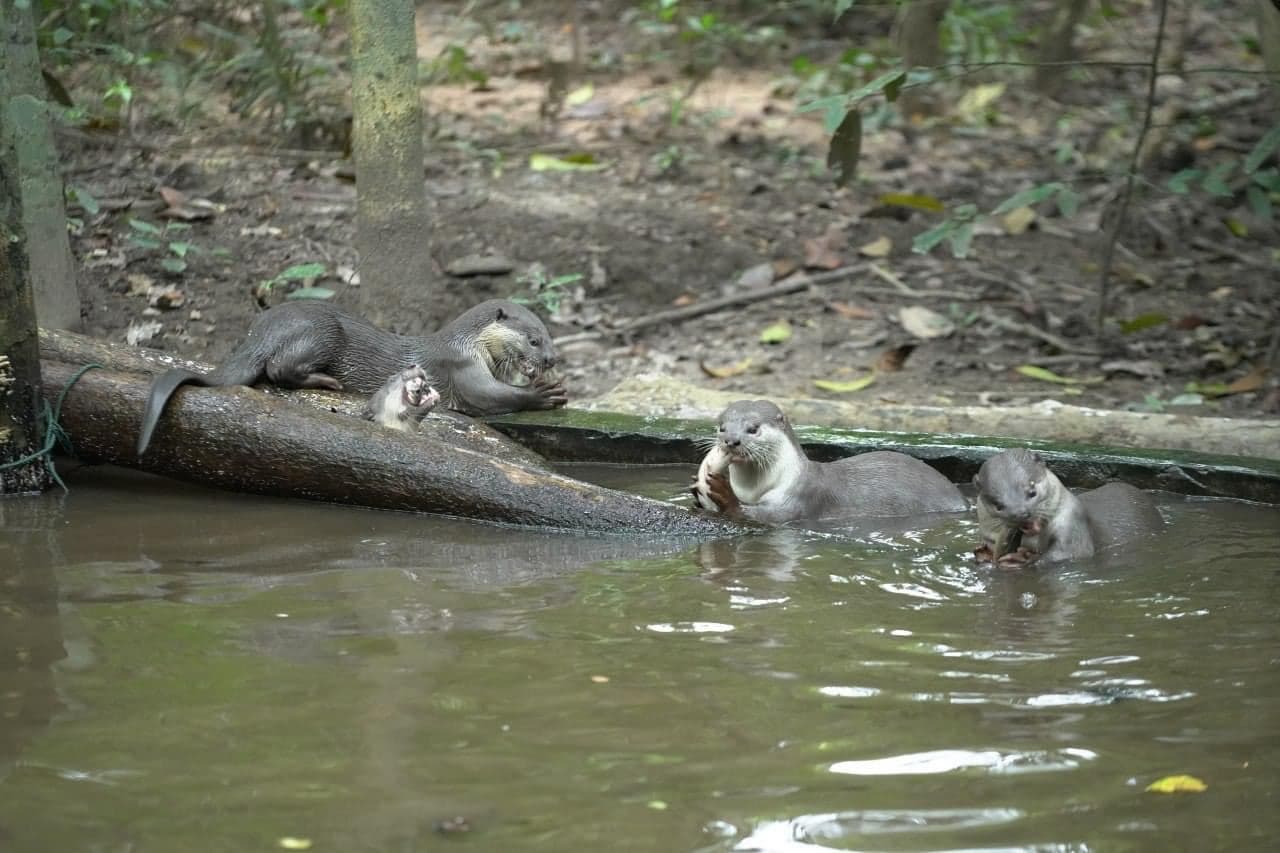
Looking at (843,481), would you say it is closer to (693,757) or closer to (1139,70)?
(693,757)

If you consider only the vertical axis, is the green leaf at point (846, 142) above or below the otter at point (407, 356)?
above

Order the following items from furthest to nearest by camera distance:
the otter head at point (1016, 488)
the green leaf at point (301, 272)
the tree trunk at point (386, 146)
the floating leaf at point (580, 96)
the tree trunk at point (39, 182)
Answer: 1. the floating leaf at point (580, 96)
2. the green leaf at point (301, 272)
3. the tree trunk at point (386, 146)
4. the tree trunk at point (39, 182)
5. the otter head at point (1016, 488)

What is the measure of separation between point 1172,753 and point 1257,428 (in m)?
2.90

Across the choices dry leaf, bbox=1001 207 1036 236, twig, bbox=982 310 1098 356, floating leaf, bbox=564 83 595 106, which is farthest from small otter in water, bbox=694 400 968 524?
floating leaf, bbox=564 83 595 106

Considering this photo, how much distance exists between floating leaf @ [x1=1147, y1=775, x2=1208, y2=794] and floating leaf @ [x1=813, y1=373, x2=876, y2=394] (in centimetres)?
385

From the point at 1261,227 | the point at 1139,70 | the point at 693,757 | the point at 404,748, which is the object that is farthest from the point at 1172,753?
the point at 1139,70

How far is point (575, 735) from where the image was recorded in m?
3.02

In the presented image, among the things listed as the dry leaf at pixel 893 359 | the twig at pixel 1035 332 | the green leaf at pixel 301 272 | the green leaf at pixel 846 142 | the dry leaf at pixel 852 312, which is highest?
the green leaf at pixel 846 142

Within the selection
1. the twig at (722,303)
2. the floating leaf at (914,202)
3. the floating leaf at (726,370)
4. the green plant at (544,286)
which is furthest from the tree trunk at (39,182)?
the floating leaf at (914,202)

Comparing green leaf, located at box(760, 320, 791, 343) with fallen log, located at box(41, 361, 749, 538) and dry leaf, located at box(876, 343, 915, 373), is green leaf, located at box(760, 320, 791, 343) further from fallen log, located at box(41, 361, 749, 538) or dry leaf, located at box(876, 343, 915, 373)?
fallen log, located at box(41, 361, 749, 538)

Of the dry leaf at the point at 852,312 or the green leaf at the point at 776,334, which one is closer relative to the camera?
the green leaf at the point at 776,334

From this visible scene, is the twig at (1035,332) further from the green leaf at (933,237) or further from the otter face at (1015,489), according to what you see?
the otter face at (1015,489)

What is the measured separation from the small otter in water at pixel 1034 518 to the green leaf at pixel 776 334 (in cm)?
256

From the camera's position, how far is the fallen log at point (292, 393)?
5461 millimetres
